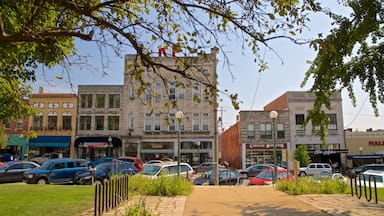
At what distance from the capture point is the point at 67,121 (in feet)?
148

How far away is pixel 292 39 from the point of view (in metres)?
5.58

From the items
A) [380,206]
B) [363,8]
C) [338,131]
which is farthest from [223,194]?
[338,131]

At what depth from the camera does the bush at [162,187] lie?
1208 cm

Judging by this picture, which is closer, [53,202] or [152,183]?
[53,202]

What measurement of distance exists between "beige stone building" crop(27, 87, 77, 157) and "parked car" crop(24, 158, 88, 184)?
945 inches

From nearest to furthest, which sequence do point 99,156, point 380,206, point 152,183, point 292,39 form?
point 292,39 < point 380,206 < point 152,183 < point 99,156

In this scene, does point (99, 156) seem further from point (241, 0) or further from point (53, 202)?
point (241, 0)

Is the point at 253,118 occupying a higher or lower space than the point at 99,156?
higher

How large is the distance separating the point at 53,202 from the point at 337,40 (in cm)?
971

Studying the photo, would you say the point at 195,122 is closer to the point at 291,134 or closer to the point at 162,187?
the point at 291,134

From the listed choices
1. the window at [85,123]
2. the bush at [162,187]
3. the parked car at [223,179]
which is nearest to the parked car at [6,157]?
the window at [85,123]

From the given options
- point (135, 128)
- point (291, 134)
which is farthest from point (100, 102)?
point (291, 134)

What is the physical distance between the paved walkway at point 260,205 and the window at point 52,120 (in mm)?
36599

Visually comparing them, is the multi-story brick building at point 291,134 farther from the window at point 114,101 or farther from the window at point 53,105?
the window at point 53,105
